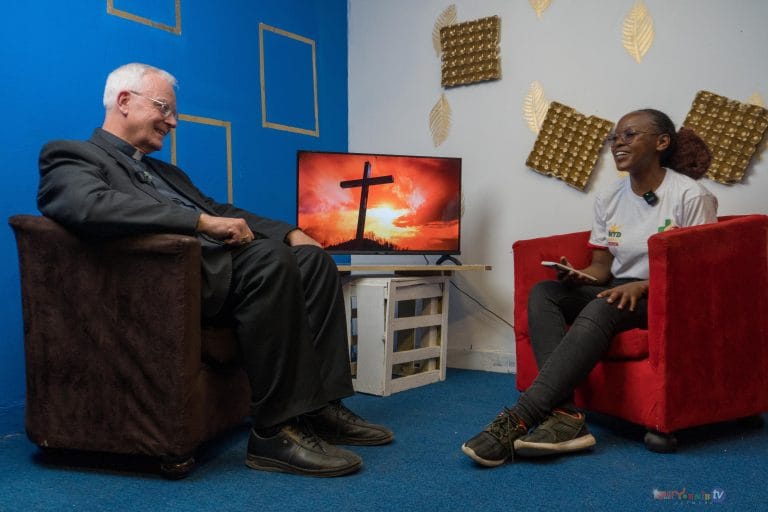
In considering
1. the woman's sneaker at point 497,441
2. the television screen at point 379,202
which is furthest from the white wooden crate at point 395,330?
the woman's sneaker at point 497,441

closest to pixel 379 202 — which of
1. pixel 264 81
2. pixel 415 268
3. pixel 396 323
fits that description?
pixel 415 268

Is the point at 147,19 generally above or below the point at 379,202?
above

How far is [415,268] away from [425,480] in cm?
123

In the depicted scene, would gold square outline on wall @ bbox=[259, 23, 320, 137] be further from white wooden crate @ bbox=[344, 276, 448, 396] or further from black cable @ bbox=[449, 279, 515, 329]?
black cable @ bbox=[449, 279, 515, 329]

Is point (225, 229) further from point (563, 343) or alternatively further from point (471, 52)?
point (471, 52)

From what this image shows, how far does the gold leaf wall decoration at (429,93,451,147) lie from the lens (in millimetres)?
3199

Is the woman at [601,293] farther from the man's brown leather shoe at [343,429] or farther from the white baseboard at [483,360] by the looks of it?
the white baseboard at [483,360]

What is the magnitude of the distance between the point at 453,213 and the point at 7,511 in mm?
1968

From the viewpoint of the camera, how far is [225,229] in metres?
1.65

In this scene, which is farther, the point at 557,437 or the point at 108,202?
the point at 557,437

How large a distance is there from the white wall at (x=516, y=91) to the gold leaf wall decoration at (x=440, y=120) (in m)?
0.03

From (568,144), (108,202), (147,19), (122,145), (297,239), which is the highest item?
(147,19)

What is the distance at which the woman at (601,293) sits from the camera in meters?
1.69

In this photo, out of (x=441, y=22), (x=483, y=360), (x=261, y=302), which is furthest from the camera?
(x=441, y=22)
